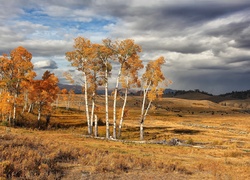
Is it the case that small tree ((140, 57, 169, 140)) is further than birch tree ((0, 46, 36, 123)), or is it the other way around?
birch tree ((0, 46, 36, 123))

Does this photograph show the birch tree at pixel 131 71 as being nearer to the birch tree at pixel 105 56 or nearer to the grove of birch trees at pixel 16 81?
the birch tree at pixel 105 56

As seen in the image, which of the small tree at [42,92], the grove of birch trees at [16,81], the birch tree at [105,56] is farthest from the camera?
the small tree at [42,92]

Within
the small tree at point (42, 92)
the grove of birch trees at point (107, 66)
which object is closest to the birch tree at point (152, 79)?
the grove of birch trees at point (107, 66)

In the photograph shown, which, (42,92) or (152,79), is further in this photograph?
(42,92)

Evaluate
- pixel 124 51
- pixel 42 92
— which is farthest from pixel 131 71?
pixel 42 92

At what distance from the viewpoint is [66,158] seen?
693 inches

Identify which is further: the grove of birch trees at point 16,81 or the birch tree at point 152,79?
the grove of birch trees at point 16,81

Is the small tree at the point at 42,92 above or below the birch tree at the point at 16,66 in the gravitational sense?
below

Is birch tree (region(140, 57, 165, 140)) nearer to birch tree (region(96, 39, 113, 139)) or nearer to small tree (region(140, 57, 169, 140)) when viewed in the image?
small tree (region(140, 57, 169, 140))

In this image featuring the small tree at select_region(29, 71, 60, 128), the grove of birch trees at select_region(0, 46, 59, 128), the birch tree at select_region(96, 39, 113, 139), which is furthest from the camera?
the small tree at select_region(29, 71, 60, 128)

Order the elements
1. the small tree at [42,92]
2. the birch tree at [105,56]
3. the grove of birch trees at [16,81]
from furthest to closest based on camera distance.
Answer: the small tree at [42,92], the grove of birch trees at [16,81], the birch tree at [105,56]

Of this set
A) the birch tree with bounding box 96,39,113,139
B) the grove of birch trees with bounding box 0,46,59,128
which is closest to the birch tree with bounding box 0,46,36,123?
the grove of birch trees with bounding box 0,46,59,128

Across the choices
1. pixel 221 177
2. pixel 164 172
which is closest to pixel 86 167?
pixel 164 172

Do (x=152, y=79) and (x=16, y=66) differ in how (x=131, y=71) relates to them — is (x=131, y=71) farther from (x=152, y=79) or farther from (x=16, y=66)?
(x=16, y=66)
